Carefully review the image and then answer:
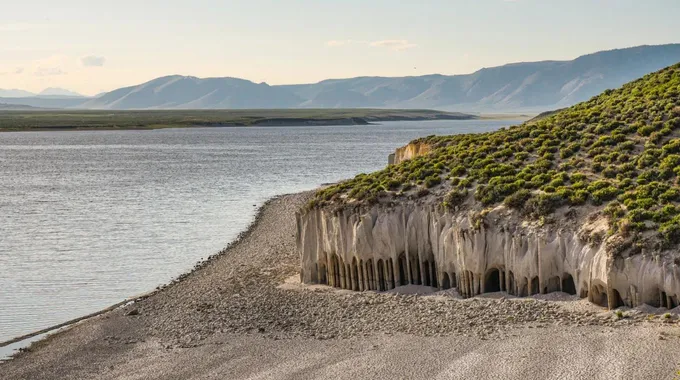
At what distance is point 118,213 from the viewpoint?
70375 millimetres

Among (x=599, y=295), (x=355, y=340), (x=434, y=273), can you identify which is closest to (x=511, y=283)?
(x=599, y=295)

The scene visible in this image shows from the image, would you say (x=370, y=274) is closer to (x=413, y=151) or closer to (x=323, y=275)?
(x=323, y=275)

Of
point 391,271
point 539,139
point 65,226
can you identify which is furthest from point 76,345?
point 65,226

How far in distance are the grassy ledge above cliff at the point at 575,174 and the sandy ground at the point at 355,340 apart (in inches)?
145

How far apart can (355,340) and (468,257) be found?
22.0 ft

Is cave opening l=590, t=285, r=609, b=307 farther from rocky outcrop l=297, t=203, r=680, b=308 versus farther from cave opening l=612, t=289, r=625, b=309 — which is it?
cave opening l=612, t=289, r=625, b=309

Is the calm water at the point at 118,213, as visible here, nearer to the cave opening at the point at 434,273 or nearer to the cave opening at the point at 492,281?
the cave opening at the point at 434,273

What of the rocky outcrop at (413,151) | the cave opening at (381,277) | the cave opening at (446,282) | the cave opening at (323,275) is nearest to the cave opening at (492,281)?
the cave opening at (446,282)

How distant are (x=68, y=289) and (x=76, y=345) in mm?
10480

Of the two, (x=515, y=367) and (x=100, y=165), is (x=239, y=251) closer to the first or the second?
(x=515, y=367)

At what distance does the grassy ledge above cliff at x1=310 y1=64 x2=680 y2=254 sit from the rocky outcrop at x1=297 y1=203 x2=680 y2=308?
0.74 meters

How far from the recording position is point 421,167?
40562 millimetres

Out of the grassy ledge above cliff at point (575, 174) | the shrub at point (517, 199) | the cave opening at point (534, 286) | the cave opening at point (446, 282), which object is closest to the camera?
the grassy ledge above cliff at point (575, 174)

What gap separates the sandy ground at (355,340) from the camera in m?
25.6
